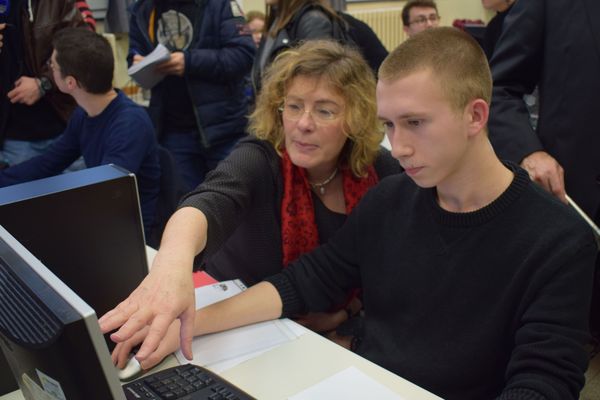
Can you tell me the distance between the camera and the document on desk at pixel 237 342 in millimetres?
1081

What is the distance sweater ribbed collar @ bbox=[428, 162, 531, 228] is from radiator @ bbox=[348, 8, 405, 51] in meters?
5.22

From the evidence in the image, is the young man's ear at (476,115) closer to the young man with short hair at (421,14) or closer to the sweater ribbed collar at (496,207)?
the sweater ribbed collar at (496,207)

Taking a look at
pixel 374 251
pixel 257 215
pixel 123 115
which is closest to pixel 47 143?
pixel 123 115

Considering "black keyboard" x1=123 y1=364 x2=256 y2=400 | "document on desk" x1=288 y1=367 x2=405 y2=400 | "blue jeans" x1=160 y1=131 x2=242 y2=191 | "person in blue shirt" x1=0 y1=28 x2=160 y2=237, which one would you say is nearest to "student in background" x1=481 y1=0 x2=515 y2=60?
"blue jeans" x1=160 y1=131 x2=242 y2=191

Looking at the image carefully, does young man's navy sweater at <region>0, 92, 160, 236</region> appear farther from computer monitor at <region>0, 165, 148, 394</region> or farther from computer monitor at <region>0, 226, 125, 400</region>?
computer monitor at <region>0, 226, 125, 400</region>

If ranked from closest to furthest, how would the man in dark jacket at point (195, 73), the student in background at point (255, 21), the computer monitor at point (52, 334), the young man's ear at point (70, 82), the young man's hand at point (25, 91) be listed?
1. the computer monitor at point (52, 334)
2. the young man's ear at point (70, 82)
3. the young man's hand at point (25, 91)
4. the man in dark jacket at point (195, 73)
5. the student in background at point (255, 21)

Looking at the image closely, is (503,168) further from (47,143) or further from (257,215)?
(47,143)

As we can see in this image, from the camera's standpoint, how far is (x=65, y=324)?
531 mm

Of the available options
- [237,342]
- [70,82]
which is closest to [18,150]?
[70,82]

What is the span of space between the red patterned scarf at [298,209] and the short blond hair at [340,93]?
5 cm

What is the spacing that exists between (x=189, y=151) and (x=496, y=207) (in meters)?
1.93

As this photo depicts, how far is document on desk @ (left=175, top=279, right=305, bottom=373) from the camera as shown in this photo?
108 cm

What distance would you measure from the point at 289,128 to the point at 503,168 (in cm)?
57

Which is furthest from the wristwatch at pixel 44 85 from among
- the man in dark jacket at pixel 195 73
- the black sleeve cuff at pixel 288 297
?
the black sleeve cuff at pixel 288 297
